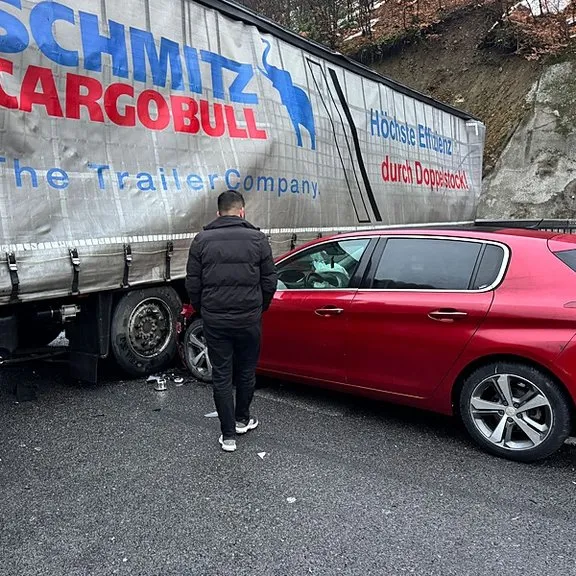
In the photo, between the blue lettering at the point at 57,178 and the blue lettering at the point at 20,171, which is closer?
the blue lettering at the point at 20,171

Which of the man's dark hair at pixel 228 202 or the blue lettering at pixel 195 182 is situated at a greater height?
the blue lettering at pixel 195 182

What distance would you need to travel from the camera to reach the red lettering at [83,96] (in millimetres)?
4359

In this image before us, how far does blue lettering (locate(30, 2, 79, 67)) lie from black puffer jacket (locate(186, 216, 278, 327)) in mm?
1743

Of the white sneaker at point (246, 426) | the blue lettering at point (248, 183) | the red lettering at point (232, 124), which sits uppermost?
the red lettering at point (232, 124)

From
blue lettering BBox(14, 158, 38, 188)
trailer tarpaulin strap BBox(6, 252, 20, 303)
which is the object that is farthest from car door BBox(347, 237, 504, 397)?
blue lettering BBox(14, 158, 38, 188)

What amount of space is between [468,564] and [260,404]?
8.10ft

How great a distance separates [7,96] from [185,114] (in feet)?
5.31

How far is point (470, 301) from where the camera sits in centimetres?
393

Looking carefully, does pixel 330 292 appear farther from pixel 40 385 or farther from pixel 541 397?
pixel 40 385

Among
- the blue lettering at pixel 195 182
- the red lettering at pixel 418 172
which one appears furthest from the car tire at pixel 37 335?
the red lettering at pixel 418 172

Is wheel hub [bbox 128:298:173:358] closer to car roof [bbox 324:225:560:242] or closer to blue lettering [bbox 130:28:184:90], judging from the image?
blue lettering [bbox 130:28:184:90]

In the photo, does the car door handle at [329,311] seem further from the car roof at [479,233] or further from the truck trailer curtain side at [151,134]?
the truck trailer curtain side at [151,134]

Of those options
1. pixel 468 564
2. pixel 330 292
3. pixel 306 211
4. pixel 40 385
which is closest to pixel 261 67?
pixel 306 211

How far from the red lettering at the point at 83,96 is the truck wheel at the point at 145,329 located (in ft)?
5.19
